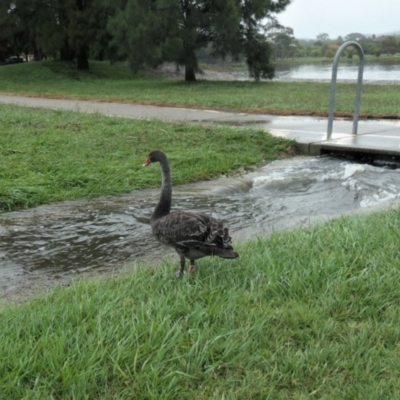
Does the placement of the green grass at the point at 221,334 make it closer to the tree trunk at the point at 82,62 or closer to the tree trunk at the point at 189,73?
the tree trunk at the point at 189,73

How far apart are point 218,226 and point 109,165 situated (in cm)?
476

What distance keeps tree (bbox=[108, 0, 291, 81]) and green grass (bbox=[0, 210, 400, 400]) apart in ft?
79.4

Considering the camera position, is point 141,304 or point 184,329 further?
point 141,304

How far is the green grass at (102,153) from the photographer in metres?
7.80

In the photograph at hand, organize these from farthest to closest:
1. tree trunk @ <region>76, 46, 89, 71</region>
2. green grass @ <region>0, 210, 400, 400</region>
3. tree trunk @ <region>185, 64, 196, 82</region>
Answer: tree trunk @ <region>76, 46, 89, 71</region> < tree trunk @ <region>185, 64, 196, 82</region> < green grass @ <region>0, 210, 400, 400</region>

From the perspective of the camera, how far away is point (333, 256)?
448cm

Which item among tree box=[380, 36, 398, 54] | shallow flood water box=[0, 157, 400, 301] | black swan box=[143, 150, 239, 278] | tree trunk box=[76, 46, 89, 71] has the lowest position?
shallow flood water box=[0, 157, 400, 301]

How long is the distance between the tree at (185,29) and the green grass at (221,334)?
2420cm

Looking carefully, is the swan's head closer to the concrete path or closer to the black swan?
the black swan

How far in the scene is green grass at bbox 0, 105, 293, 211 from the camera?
307 inches

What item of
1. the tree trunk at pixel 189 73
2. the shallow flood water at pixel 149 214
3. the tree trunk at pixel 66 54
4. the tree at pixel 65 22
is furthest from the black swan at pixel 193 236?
the tree trunk at pixel 66 54

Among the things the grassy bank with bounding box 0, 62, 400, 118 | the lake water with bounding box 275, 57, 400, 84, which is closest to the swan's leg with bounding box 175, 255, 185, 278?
the grassy bank with bounding box 0, 62, 400, 118

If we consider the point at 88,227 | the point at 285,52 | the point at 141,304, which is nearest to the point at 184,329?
the point at 141,304

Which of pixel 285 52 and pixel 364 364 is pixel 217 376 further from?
pixel 285 52
